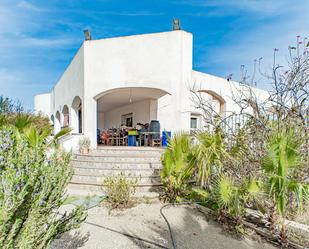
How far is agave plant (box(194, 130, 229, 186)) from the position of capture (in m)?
4.80

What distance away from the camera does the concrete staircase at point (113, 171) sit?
6629mm

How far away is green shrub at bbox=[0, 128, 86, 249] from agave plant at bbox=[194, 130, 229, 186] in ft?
9.86

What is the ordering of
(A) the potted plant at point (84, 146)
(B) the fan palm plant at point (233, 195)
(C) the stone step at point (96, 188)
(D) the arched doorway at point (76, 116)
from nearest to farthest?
(B) the fan palm plant at point (233, 195) < (C) the stone step at point (96, 188) < (A) the potted plant at point (84, 146) < (D) the arched doorway at point (76, 116)

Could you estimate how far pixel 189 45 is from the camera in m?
9.66

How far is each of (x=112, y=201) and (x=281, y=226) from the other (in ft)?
12.3

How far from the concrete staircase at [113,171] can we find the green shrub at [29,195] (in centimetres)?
373

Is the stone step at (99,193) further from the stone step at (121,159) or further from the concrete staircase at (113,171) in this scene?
the stone step at (121,159)

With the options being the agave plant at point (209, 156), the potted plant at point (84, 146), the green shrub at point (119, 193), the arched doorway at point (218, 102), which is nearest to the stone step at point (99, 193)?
the green shrub at point (119, 193)

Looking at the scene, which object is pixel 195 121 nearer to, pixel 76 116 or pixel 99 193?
pixel 99 193

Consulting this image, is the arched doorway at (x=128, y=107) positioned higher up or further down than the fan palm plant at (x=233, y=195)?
higher up

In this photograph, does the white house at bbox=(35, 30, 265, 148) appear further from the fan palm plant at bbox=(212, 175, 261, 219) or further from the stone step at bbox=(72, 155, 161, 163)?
the fan palm plant at bbox=(212, 175, 261, 219)

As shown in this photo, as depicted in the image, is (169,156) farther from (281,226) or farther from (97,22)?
(97,22)

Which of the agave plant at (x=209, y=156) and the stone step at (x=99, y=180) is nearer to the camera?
the agave plant at (x=209, y=156)

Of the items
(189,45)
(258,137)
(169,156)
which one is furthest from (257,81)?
(189,45)
